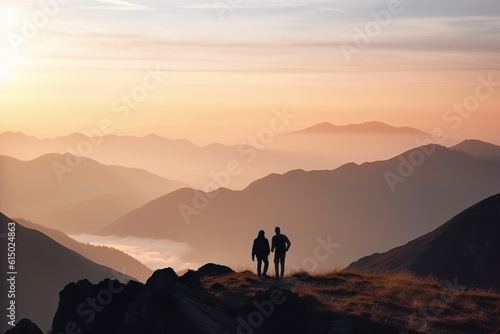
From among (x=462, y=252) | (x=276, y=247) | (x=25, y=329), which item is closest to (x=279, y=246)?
(x=276, y=247)

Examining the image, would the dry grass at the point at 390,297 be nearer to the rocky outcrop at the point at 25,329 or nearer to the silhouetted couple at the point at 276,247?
the silhouetted couple at the point at 276,247

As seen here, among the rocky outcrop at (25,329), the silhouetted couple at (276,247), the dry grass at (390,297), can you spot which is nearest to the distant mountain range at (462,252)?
the dry grass at (390,297)

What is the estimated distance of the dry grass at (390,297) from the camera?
99.5 ft

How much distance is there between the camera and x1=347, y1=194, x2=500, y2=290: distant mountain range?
323ft

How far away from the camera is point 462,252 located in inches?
4087

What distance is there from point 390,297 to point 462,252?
74386 millimetres

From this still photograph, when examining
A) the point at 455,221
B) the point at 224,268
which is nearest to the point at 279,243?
the point at 224,268

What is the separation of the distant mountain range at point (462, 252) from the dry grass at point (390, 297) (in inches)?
2408

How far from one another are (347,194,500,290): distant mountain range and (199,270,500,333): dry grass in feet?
201

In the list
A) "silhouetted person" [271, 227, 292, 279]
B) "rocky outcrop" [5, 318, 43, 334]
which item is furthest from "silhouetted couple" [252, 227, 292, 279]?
"rocky outcrop" [5, 318, 43, 334]

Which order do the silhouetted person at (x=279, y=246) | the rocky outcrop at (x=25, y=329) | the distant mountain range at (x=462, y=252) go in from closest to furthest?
the rocky outcrop at (x=25, y=329) → the silhouetted person at (x=279, y=246) → the distant mountain range at (x=462, y=252)

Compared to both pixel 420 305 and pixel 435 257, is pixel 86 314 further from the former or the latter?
pixel 435 257

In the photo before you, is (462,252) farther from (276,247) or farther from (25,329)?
(25,329)

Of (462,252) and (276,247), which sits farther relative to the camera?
(462,252)
